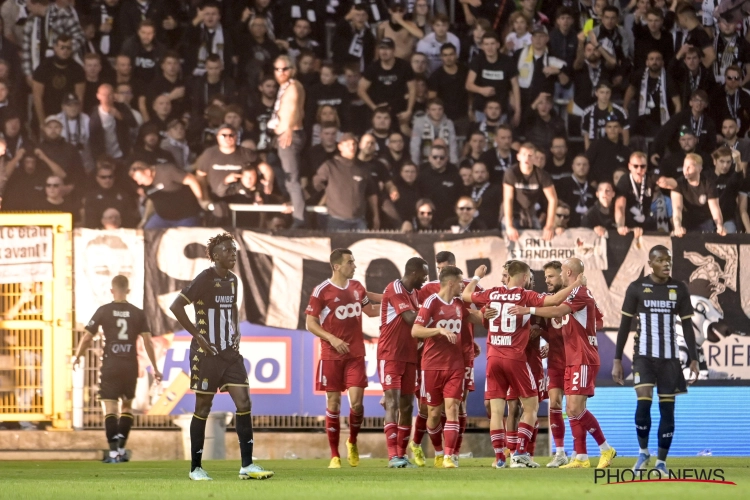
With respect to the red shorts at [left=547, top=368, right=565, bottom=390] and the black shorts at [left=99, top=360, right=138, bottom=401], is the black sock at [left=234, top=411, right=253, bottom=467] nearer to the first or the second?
the red shorts at [left=547, top=368, right=565, bottom=390]

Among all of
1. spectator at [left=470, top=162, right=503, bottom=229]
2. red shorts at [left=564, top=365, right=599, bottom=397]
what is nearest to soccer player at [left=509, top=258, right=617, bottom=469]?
red shorts at [left=564, top=365, right=599, bottom=397]

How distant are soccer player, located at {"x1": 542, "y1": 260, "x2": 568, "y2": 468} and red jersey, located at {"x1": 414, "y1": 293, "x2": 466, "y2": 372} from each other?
46.3 inches

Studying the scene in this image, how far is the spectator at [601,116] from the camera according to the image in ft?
69.7

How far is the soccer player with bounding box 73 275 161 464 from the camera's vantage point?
1673 cm

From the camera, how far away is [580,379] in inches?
565

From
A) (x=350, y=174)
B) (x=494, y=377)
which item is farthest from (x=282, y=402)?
(x=494, y=377)

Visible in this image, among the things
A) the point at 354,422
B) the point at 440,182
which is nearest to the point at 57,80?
the point at 440,182

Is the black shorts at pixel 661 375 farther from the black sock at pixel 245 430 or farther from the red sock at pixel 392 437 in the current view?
the black sock at pixel 245 430

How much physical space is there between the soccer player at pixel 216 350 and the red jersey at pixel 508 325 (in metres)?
3.06

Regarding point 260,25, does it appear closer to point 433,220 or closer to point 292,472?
point 433,220

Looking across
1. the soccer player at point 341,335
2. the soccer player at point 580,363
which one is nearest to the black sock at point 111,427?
the soccer player at point 341,335

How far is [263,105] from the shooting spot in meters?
→ 21.1

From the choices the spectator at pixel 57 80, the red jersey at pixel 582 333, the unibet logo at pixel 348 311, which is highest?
the spectator at pixel 57 80

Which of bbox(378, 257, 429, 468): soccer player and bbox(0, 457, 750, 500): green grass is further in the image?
bbox(378, 257, 429, 468): soccer player
